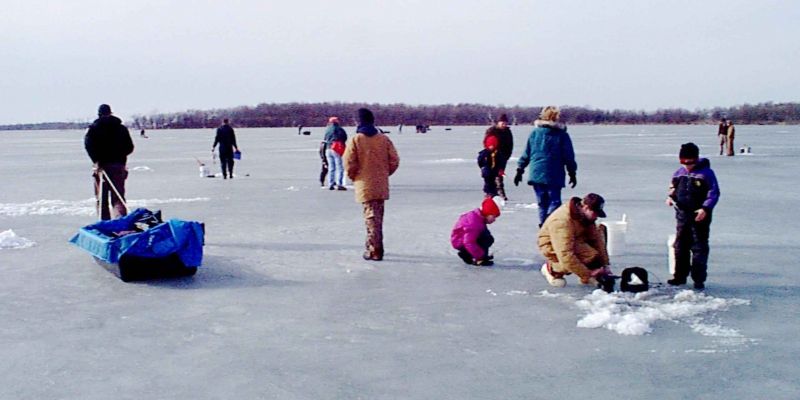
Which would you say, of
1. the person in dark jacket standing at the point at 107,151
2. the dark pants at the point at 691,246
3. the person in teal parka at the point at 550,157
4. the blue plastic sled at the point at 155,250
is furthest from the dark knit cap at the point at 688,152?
the person in dark jacket standing at the point at 107,151

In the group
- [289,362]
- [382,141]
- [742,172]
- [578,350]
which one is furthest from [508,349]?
[742,172]

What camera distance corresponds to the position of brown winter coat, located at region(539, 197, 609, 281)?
605cm

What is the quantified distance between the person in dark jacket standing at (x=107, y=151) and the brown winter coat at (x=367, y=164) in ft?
10.6

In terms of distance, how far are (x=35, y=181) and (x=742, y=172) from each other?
1773 cm

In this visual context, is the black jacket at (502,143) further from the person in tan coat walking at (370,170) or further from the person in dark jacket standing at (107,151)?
the person in dark jacket standing at (107,151)

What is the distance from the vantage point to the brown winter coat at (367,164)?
24.5 ft

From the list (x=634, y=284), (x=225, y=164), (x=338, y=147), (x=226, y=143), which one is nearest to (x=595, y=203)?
(x=634, y=284)

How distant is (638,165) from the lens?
21781 millimetres

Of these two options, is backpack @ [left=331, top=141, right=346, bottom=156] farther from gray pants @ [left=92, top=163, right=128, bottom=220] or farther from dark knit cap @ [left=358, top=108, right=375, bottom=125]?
dark knit cap @ [left=358, top=108, right=375, bottom=125]

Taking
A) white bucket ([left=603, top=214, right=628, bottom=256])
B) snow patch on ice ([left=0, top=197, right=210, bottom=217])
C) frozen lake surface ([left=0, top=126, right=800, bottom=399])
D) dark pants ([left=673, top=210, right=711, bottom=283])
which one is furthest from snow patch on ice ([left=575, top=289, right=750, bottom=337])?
snow patch on ice ([left=0, top=197, right=210, bottom=217])

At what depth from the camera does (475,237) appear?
282 inches

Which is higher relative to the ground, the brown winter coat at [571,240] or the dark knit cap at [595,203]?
the dark knit cap at [595,203]

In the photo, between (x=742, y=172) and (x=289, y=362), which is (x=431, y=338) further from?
(x=742, y=172)

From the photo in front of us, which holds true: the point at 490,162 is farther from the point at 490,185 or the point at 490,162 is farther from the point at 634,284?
the point at 634,284
